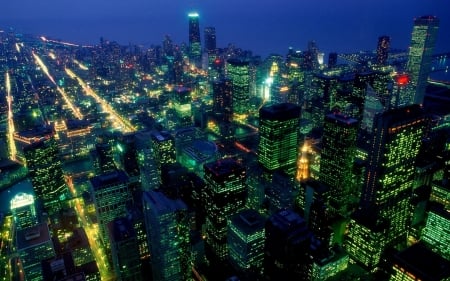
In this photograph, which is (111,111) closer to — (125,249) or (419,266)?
(125,249)

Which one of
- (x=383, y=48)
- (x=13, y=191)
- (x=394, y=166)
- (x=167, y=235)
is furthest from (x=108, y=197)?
(x=383, y=48)

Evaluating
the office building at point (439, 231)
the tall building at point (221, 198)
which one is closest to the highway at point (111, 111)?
the tall building at point (221, 198)

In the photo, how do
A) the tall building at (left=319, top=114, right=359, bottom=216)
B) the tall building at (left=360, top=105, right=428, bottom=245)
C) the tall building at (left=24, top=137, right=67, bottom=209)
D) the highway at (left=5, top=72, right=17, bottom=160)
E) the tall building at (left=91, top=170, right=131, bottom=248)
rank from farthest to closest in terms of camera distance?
the highway at (left=5, top=72, right=17, bottom=160) < the tall building at (left=24, top=137, right=67, bottom=209) < the tall building at (left=319, top=114, right=359, bottom=216) < the tall building at (left=91, top=170, right=131, bottom=248) < the tall building at (left=360, top=105, right=428, bottom=245)

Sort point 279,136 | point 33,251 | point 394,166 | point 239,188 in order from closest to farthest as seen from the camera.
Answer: point 33,251, point 394,166, point 239,188, point 279,136

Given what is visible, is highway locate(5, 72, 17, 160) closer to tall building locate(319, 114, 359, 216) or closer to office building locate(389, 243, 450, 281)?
tall building locate(319, 114, 359, 216)

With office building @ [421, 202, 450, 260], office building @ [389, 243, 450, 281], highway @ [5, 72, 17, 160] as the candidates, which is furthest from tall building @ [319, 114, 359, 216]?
highway @ [5, 72, 17, 160]

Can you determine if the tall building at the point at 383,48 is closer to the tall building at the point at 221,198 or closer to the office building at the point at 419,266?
the tall building at the point at 221,198
